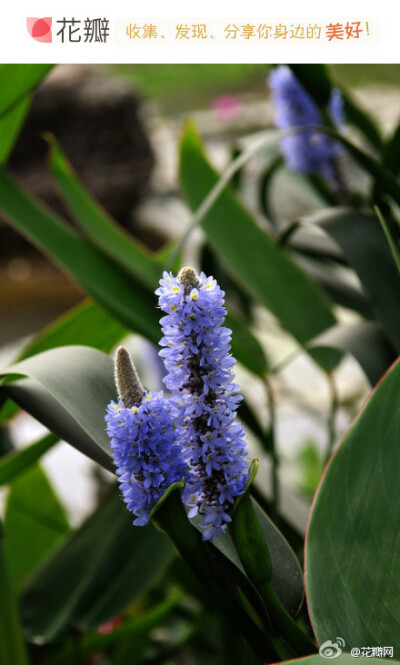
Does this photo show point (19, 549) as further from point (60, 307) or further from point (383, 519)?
point (60, 307)

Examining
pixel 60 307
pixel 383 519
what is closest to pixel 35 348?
pixel 383 519

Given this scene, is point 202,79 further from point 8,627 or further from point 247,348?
point 8,627

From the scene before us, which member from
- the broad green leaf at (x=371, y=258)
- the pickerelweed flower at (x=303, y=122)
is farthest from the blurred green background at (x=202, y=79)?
the broad green leaf at (x=371, y=258)

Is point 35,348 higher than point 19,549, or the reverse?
point 35,348

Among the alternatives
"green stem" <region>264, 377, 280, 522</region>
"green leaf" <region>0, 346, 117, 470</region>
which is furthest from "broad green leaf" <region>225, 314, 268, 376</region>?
"green leaf" <region>0, 346, 117, 470</region>
